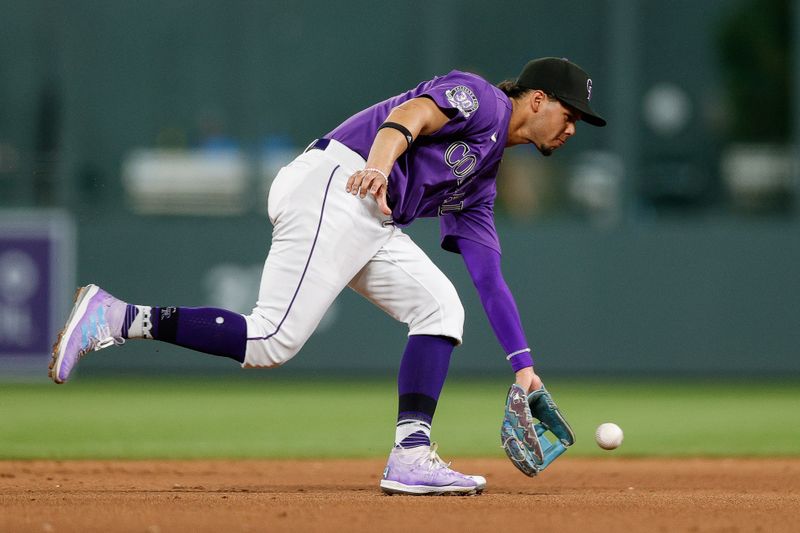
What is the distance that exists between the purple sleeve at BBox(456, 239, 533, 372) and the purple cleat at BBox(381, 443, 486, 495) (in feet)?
1.54

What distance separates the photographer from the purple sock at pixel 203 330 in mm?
4754

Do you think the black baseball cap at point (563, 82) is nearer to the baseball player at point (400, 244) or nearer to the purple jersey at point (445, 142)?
the baseball player at point (400, 244)

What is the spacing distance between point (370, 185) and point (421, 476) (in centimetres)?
120

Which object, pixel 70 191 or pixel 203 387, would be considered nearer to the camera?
pixel 203 387

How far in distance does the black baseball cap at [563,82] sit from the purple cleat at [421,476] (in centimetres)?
140

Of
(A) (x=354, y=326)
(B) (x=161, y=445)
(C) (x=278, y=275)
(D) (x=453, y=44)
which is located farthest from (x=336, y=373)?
(C) (x=278, y=275)

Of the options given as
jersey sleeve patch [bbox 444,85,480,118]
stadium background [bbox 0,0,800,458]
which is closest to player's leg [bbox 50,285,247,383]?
jersey sleeve patch [bbox 444,85,480,118]

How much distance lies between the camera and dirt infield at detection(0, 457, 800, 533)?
14.1ft

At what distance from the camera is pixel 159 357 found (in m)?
12.1

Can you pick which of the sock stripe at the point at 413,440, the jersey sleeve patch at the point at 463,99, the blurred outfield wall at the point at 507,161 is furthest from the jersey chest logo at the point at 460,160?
the blurred outfield wall at the point at 507,161

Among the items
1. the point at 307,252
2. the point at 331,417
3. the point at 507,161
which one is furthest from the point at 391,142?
the point at 507,161

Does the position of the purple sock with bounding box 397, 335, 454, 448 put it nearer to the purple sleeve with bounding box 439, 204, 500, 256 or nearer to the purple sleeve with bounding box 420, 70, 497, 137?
the purple sleeve with bounding box 439, 204, 500, 256

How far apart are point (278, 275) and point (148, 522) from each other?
101 cm

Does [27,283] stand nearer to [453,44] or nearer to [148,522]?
[453,44]
